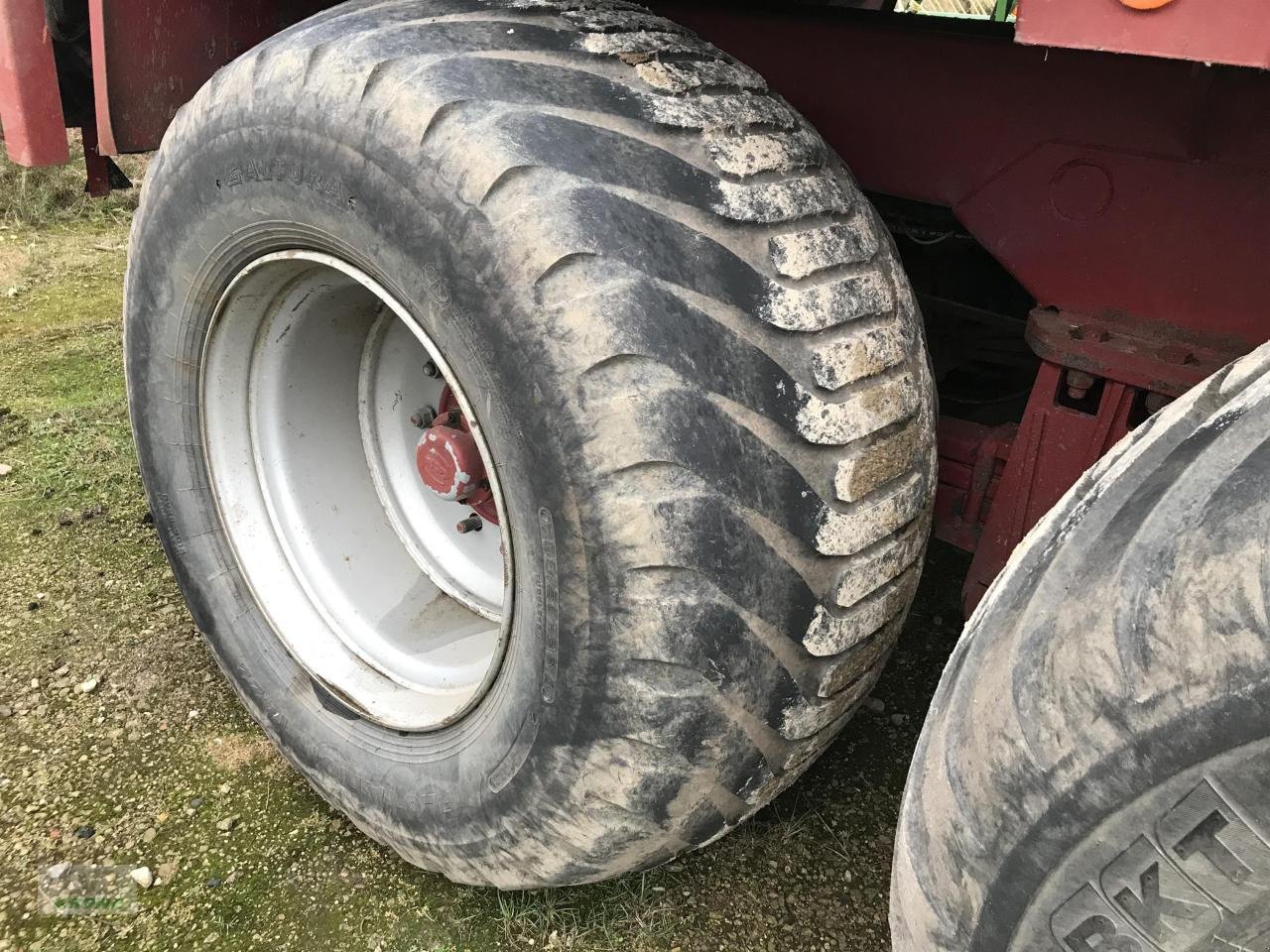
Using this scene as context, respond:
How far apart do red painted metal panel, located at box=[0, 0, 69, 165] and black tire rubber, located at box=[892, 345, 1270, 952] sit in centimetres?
179

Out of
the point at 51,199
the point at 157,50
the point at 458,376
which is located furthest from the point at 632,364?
the point at 51,199

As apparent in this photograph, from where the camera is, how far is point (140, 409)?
6.01 feet

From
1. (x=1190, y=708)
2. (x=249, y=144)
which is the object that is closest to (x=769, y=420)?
(x=1190, y=708)

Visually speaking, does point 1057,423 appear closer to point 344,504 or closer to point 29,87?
point 344,504

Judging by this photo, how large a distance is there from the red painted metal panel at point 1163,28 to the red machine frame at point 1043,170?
26 centimetres

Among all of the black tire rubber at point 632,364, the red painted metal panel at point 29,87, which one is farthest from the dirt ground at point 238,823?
the red painted metal panel at point 29,87

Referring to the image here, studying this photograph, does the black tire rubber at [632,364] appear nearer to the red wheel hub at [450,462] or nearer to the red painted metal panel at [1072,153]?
the red painted metal panel at [1072,153]

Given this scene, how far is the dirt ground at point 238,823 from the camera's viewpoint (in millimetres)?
1608

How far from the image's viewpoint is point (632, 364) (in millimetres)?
1107

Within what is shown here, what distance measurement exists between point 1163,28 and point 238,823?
1793mm

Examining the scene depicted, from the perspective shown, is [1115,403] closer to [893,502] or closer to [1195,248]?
[1195,248]

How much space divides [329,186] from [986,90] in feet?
2.86

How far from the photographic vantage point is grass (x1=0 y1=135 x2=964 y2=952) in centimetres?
161

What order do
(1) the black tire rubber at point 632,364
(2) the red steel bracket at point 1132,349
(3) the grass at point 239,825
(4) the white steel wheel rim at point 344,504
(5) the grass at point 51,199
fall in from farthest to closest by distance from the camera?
1. (5) the grass at point 51,199
2. (4) the white steel wheel rim at point 344,504
3. (3) the grass at point 239,825
4. (2) the red steel bracket at point 1132,349
5. (1) the black tire rubber at point 632,364
